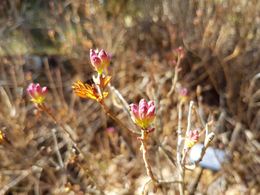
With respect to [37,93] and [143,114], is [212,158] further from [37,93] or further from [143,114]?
[143,114]

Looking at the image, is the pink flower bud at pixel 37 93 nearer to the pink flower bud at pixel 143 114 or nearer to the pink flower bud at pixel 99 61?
the pink flower bud at pixel 99 61

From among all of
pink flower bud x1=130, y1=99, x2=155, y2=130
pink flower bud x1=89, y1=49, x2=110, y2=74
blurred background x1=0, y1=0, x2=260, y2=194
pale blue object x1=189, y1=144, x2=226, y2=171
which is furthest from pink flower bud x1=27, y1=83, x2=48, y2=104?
pale blue object x1=189, y1=144, x2=226, y2=171

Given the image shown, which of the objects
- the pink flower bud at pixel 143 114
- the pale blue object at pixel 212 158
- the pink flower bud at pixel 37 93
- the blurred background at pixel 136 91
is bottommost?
the pink flower bud at pixel 143 114

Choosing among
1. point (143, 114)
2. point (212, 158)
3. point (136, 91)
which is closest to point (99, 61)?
point (143, 114)

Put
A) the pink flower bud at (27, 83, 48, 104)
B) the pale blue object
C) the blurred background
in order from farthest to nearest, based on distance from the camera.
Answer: the blurred background, the pale blue object, the pink flower bud at (27, 83, 48, 104)

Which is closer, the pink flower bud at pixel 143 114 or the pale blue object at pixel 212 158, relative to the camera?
the pink flower bud at pixel 143 114

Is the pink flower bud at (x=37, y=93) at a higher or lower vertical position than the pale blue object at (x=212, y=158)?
higher

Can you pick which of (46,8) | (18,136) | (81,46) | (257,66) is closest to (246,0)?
(257,66)

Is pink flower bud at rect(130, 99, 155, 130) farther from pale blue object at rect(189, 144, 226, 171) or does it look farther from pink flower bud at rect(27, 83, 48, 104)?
pale blue object at rect(189, 144, 226, 171)

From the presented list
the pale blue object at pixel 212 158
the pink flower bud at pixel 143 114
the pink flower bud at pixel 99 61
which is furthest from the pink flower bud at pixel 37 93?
the pale blue object at pixel 212 158
